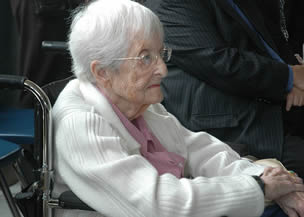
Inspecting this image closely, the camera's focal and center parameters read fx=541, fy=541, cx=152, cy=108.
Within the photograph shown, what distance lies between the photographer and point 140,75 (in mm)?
1583

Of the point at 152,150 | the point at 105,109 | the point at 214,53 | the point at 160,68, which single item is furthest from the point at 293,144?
the point at 105,109

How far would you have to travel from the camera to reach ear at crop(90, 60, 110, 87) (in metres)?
1.56

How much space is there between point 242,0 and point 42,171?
111cm

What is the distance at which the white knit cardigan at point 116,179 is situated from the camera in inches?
55.5

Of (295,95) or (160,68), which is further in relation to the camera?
(295,95)

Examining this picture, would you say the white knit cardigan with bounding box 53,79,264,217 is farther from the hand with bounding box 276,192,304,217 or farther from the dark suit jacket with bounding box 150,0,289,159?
the dark suit jacket with bounding box 150,0,289,159

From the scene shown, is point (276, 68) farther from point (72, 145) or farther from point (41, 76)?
point (41, 76)

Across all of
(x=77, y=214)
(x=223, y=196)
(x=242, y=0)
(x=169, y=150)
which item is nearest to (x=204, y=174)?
(x=169, y=150)

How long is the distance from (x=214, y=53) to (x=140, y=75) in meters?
0.59

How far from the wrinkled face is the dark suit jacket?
1.73 feet

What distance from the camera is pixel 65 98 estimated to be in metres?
1.57

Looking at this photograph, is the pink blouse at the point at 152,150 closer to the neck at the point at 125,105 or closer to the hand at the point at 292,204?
the neck at the point at 125,105

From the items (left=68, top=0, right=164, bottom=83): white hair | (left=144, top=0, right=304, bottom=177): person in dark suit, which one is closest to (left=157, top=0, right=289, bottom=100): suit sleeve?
(left=144, top=0, right=304, bottom=177): person in dark suit

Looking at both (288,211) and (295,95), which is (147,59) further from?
(295,95)
